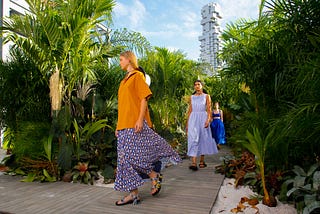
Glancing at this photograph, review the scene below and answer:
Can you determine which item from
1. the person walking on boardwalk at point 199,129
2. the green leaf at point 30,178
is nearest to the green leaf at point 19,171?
the green leaf at point 30,178

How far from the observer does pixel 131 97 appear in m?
2.55

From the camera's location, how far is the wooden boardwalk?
2461 millimetres

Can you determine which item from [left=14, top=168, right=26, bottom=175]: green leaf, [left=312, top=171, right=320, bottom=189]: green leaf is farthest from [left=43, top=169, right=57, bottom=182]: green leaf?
[left=312, top=171, right=320, bottom=189]: green leaf

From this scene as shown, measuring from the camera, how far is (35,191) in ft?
10.2

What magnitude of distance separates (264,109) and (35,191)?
3.28 m

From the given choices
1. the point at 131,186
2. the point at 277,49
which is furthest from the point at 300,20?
the point at 131,186

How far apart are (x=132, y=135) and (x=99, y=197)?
95 cm

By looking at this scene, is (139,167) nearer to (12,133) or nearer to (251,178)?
(251,178)

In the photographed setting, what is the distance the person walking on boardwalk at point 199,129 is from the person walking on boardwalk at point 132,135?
1.68 metres

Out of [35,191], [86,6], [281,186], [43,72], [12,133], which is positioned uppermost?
[86,6]

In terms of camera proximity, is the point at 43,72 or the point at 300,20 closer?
the point at 300,20

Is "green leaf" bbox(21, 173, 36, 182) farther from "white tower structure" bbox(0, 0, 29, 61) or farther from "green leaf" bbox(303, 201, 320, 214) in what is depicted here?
"white tower structure" bbox(0, 0, 29, 61)

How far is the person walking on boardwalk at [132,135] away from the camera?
99.1 inches

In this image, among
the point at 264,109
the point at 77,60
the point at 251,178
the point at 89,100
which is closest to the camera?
the point at 251,178
